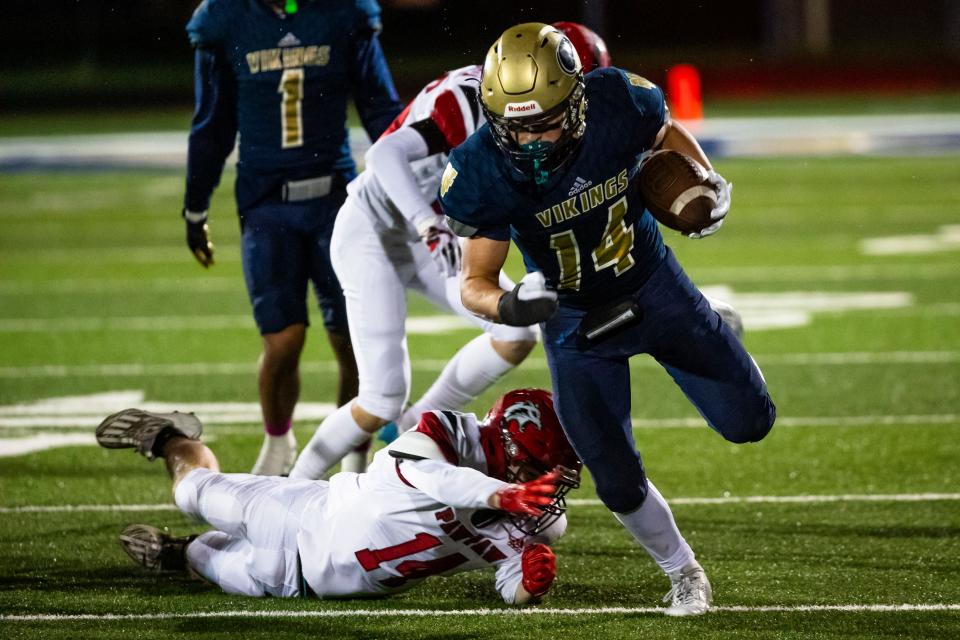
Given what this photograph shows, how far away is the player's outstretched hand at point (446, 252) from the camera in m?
4.77

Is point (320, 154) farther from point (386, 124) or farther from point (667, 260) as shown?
point (667, 260)

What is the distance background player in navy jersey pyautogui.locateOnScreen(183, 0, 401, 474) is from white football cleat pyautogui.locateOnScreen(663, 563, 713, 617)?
1.94 metres

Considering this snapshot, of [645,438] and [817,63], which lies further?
[817,63]

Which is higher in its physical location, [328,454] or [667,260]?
[667,260]

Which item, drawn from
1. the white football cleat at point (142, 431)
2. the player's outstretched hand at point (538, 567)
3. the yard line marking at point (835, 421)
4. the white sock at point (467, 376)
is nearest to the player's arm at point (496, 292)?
the player's outstretched hand at point (538, 567)

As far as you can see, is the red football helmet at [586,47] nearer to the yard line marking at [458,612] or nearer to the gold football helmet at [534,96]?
the gold football helmet at [534,96]

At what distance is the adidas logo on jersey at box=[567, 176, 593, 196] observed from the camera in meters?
3.65

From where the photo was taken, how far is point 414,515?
3.72m

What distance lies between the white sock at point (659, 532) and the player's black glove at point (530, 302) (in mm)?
642

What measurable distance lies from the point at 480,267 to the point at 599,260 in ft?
0.97

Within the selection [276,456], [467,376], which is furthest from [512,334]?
[276,456]

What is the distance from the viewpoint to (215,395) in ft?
22.3

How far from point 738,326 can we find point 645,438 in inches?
70.1

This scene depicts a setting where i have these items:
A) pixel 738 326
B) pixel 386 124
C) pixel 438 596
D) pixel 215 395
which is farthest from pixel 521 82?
pixel 215 395
